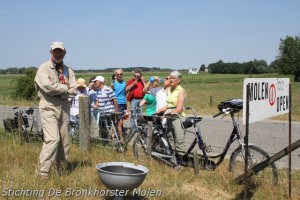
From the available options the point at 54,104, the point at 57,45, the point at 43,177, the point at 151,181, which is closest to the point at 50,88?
the point at 54,104

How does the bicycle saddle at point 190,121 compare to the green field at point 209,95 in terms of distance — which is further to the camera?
the green field at point 209,95

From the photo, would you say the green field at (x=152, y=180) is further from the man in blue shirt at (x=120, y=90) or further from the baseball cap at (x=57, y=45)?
the man in blue shirt at (x=120, y=90)

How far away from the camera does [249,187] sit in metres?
5.33

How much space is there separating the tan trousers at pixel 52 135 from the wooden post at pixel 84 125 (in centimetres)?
163

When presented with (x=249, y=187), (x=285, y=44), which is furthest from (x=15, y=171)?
(x=285, y=44)

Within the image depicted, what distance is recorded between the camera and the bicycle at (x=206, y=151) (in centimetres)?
558

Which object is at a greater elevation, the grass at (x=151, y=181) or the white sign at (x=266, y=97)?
the white sign at (x=266, y=97)

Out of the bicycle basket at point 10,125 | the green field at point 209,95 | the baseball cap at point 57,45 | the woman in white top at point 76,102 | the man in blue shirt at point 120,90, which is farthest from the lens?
the green field at point 209,95

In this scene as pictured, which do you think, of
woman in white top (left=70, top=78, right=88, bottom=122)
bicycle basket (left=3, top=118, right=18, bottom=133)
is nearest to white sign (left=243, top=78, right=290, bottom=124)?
woman in white top (left=70, top=78, right=88, bottom=122)

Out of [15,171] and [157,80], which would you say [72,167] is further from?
[157,80]

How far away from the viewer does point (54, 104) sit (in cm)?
573

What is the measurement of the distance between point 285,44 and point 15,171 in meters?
100

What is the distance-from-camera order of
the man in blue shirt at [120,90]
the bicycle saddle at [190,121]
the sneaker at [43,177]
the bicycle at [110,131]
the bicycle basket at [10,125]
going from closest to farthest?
the sneaker at [43,177], the bicycle saddle at [190,121], the bicycle at [110,131], the bicycle basket at [10,125], the man in blue shirt at [120,90]

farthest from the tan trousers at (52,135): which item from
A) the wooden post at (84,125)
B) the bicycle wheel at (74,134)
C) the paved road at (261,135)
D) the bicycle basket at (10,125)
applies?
the bicycle basket at (10,125)
